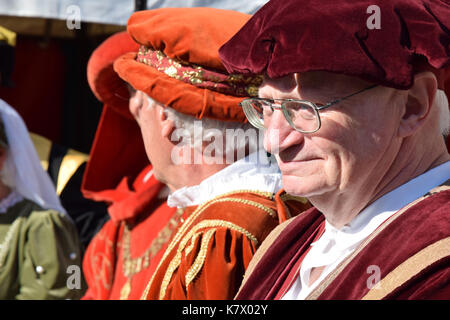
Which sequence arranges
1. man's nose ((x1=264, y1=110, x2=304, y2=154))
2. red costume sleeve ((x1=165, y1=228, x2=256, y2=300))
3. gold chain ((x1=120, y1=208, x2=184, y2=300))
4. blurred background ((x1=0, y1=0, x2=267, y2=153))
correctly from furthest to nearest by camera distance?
1. blurred background ((x1=0, y1=0, x2=267, y2=153))
2. gold chain ((x1=120, y1=208, x2=184, y2=300))
3. red costume sleeve ((x1=165, y1=228, x2=256, y2=300))
4. man's nose ((x1=264, y1=110, x2=304, y2=154))

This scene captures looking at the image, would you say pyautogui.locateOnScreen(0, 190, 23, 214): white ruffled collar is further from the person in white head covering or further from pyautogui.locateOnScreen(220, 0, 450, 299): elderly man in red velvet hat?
pyautogui.locateOnScreen(220, 0, 450, 299): elderly man in red velvet hat

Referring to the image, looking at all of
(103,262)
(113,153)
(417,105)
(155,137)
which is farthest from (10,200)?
(417,105)

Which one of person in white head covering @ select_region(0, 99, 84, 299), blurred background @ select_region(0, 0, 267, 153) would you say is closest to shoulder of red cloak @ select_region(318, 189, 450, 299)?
person in white head covering @ select_region(0, 99, 84, 299)

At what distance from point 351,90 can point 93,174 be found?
78.0 inches

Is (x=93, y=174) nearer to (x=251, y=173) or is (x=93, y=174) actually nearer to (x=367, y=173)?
(x=251, y=173)

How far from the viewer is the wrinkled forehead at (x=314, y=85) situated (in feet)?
4.37

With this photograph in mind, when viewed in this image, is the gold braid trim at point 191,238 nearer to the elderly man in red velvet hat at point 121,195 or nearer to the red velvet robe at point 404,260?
the elderly man in red velvet hat at point 121,195

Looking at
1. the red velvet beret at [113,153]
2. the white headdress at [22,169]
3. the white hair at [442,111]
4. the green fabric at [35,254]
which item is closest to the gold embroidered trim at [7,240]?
the green fabric at [35,254]

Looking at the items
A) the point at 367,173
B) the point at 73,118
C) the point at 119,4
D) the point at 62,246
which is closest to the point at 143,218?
the point at 62,246

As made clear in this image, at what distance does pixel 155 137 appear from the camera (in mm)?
2361

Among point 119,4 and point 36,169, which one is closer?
point 119,4

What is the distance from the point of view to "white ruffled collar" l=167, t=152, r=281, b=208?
217cm

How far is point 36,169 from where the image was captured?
3701mm

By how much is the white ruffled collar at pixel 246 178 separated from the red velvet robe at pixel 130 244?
305 mm
